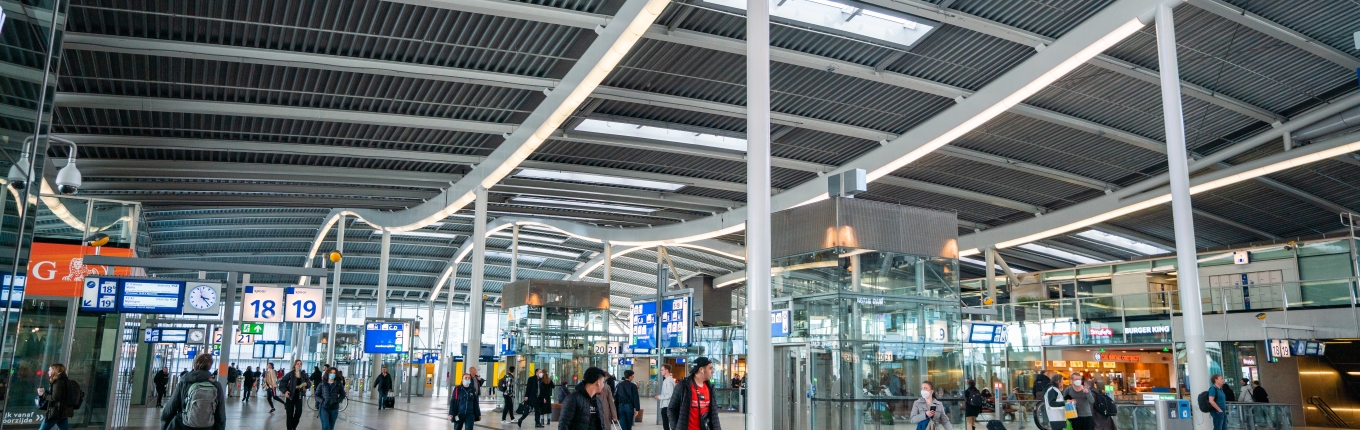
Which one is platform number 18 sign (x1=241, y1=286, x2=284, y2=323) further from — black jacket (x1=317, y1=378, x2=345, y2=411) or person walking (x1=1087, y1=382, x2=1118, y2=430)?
person walking (x1=1087, y1=382, x2=1118, y2=430)

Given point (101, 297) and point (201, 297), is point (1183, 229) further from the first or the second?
point (101, 297)

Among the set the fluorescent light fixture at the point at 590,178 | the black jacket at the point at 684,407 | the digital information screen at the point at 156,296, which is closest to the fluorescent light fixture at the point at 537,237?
the fluorescent light fixture at the point at 590,178

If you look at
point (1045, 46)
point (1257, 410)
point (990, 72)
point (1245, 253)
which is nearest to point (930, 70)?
point (990, 72)

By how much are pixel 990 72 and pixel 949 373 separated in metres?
7.63

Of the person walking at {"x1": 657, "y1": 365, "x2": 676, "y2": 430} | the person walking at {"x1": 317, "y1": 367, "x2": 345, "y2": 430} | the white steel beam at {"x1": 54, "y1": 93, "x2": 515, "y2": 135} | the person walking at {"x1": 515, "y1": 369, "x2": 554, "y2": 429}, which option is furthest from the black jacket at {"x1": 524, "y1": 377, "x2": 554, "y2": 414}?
the white steel beam at {"x1": 54, "y1": 93, "x2": 515, "y2": 135}

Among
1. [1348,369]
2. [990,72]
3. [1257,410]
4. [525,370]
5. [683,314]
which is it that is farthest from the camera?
[525,370]

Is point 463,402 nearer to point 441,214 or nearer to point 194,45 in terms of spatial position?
point 194,45

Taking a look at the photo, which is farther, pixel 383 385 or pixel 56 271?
pixel 383 385

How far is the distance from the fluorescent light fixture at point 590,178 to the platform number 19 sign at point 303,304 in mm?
11056

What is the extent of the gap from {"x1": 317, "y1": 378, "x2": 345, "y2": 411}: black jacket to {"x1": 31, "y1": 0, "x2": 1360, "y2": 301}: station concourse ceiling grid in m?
6.62

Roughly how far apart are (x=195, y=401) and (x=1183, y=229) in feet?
45.0

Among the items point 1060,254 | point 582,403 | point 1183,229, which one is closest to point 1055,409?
point 1183,229

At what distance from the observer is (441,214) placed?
31.1 metres

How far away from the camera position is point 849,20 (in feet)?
57.3
